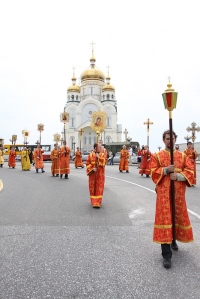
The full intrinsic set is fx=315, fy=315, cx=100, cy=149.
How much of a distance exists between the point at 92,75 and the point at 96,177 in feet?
225

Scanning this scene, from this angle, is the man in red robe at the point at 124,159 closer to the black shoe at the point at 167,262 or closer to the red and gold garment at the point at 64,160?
the red and gold garment at the point at 64,160

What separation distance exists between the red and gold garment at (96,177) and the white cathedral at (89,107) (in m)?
60.3

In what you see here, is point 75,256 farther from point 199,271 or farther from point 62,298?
point 199,271

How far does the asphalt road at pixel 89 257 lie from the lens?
304 centimetres

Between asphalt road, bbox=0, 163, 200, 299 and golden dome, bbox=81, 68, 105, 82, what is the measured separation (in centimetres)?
6906

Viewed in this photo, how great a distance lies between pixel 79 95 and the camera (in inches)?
2987

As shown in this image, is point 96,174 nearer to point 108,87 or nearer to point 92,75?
point 108,87

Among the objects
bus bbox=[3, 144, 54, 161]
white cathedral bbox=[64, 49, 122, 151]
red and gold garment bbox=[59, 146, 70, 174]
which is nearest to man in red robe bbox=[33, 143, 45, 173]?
red and gold garment bbox=[59, 146, 70, 174]

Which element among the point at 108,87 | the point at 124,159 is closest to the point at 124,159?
the point at 124,159

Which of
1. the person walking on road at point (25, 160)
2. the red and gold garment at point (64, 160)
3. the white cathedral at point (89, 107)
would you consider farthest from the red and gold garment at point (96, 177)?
the white cathedral at point (89, 107)

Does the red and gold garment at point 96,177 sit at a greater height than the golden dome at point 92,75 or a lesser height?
lesser

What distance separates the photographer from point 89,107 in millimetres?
71875

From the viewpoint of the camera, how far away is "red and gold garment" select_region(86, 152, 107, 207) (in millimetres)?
7605

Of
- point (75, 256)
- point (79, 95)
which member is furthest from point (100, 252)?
point (79, 95)
